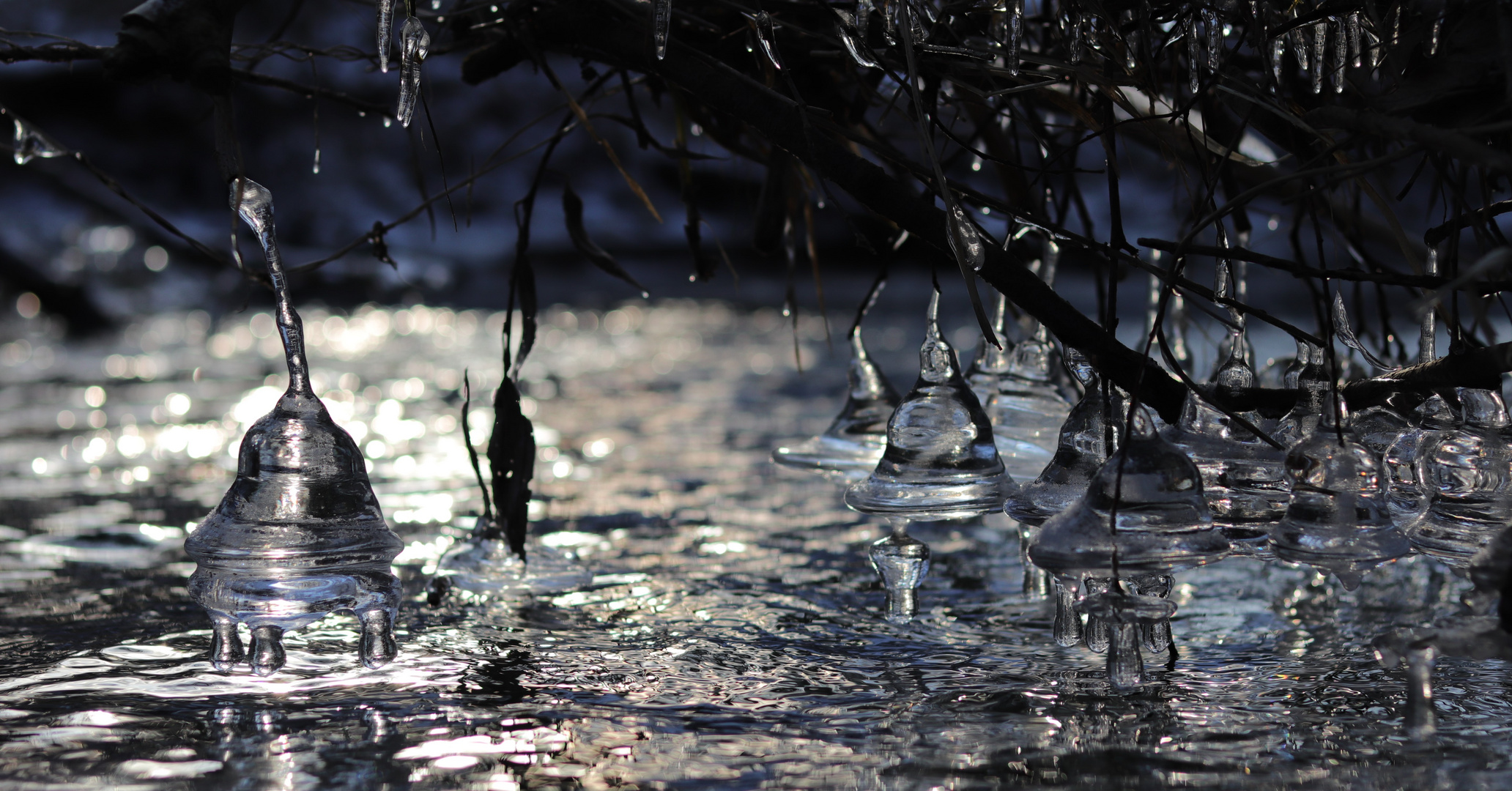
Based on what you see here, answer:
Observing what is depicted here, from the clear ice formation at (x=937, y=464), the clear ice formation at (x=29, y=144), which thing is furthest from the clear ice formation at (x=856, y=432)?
the clear ice formation at (x=29, y=144)

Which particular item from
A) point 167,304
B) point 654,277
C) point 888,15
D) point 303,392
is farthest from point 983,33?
point 654,277

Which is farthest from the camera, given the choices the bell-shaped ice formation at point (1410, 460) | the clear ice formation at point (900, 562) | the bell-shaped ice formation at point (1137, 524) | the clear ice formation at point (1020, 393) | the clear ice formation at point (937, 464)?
the clear ice formation at point (1020, 393)

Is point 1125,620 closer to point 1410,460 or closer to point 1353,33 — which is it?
point 1410,460

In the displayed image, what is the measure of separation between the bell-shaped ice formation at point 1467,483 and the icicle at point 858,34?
421 millimetres

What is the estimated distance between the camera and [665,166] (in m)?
14.1

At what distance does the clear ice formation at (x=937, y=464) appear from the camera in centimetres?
101

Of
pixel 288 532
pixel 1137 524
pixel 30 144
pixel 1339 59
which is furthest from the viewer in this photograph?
pixel 30 144

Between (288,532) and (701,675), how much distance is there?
33cm

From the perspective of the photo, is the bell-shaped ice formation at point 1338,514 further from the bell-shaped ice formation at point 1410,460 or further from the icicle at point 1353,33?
the icicle at point 1353,33

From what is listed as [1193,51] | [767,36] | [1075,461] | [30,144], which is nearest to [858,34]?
[767,36]

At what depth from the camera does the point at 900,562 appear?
3.69 ft

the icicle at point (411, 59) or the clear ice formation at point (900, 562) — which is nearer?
the icicle at point (411, 59)

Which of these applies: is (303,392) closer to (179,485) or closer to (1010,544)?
(1010,544)

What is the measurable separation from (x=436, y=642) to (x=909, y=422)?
45 cm
